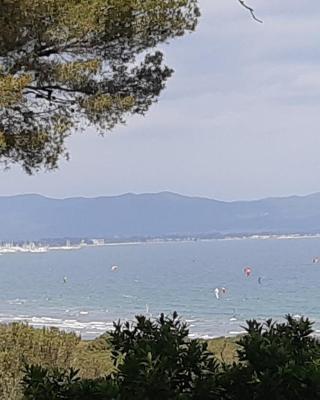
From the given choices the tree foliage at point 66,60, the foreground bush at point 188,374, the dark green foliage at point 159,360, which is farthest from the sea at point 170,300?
the foreground bush at point 188,374

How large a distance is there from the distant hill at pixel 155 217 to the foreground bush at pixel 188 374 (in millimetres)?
130823

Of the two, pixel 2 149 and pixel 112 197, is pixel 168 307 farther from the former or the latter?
pixel 112 197

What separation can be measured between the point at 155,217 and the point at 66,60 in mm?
136718

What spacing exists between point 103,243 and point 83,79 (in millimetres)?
128884

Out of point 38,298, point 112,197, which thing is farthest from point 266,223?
point 38,298

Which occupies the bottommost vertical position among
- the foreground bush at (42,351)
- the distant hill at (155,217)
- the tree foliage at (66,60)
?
the foreground bush at (42,351)

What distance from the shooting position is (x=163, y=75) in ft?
22.9

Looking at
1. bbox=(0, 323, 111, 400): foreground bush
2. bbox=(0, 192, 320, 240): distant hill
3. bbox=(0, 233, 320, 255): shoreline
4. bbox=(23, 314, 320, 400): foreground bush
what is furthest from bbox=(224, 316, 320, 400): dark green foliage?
bbox=(0, 192, 320, 240): distant hill

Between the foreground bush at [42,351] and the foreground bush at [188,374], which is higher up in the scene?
the foreground bush at [188,374]

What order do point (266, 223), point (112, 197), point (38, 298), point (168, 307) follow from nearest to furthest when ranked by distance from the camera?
1. point (168, 307)
2. point (38, 298)
3. point (266, 223)
4. point (112, 197)

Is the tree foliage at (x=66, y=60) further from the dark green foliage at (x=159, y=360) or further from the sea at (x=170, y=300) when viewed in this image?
the sea at (x=170, y=300)

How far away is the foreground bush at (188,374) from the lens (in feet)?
6.68

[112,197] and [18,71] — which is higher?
[112,197]

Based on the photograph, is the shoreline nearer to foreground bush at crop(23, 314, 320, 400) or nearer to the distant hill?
the distant hill
